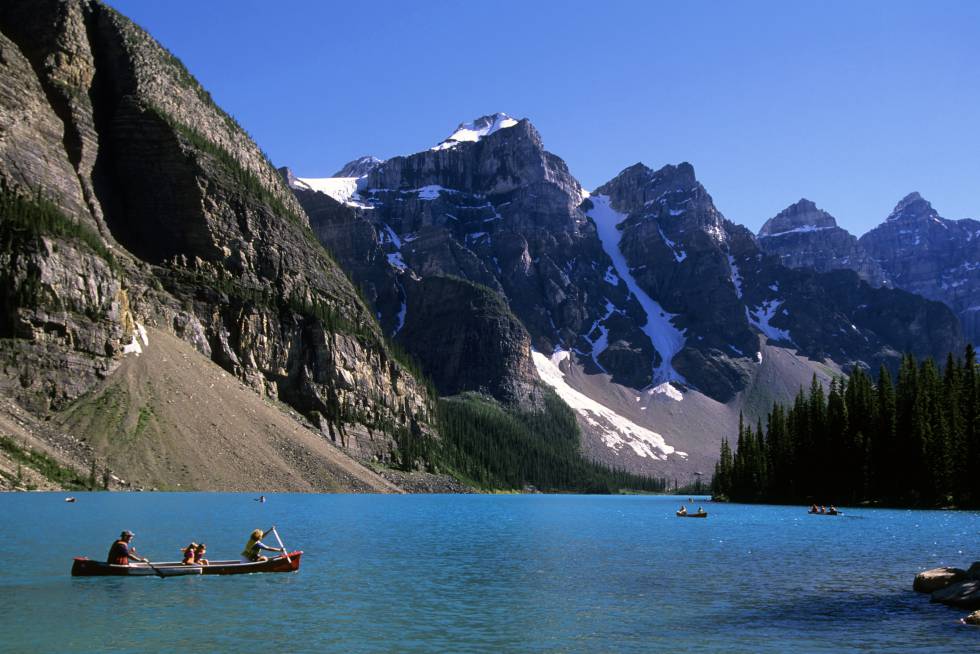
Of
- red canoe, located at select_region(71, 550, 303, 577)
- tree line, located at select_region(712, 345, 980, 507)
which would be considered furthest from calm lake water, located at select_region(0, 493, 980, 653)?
tree line, located at select_region(712, 345, 980, 507)

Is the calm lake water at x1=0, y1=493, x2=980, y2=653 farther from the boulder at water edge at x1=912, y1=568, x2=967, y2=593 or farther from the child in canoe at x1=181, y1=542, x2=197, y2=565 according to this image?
the child in canoe at x1=181, y1=542, x2=197, y2=565

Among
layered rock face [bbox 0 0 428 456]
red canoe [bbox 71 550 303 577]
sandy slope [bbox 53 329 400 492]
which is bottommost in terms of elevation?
red canoe [bbox 71 550 303 577]

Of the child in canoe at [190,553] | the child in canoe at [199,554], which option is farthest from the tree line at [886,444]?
the child in canoe at [190,553]

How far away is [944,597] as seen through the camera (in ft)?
114

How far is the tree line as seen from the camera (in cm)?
10419

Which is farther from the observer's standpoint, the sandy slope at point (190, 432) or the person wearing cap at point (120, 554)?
the sandy slope at point (190, 432)

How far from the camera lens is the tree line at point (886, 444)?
342 feet

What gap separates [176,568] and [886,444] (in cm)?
10049

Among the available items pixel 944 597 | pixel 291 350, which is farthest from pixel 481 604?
pixel 291 350

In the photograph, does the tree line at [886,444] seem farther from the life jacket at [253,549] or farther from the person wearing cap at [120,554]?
the person wearing cap at [120,554]

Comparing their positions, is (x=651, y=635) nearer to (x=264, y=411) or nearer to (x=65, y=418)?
(x=65, y=418)

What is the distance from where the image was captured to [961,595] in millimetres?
34062

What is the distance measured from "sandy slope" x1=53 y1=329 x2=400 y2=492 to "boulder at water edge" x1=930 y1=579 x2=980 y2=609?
98378 millimetres

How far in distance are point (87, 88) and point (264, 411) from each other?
82.7 metres
